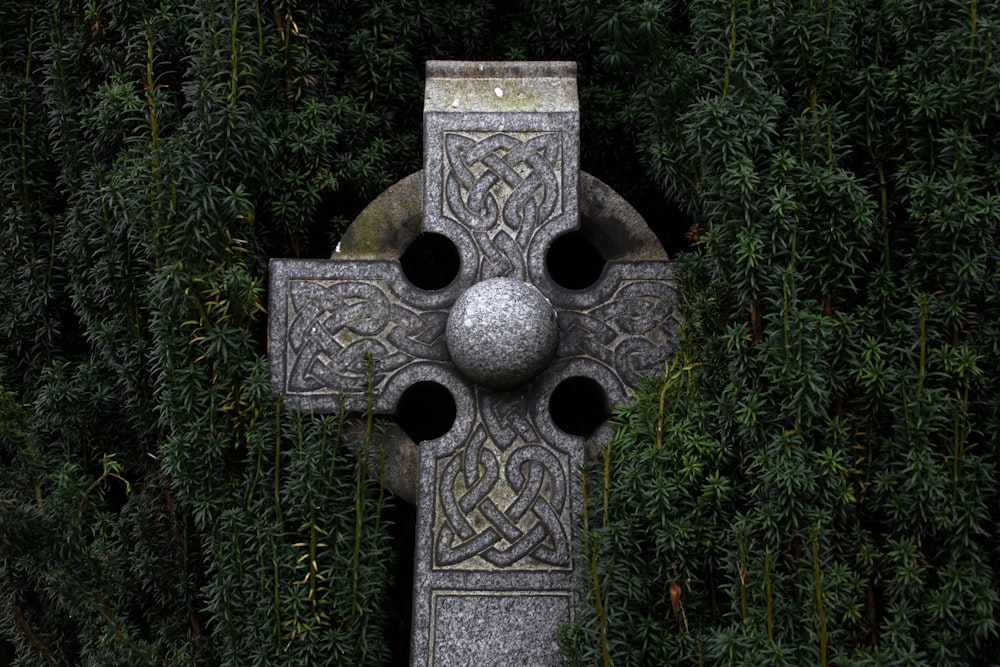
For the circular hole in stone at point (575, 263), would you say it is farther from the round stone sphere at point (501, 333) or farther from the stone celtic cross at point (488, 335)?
the round stone sphere at point (501, 333)

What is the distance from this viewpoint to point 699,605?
4.77 meters

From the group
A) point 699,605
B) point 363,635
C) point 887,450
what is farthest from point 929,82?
point 363,635

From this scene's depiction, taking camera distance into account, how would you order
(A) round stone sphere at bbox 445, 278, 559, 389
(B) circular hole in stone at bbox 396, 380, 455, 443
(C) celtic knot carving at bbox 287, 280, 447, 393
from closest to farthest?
(A) round stone sphere at bbox 445, 278, 559, 389 < (C) celtic knot carving at bbox 287, 280, 447, 393 < (B) circular hole in stone at bbox 396, 380, 455, 443

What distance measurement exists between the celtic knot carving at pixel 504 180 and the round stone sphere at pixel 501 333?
33cm

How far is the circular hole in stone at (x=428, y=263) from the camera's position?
6.11 meters

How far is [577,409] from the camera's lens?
19.4 feet

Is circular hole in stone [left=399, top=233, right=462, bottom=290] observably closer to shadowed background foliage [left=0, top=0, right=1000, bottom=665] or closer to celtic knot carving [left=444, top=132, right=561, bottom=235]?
shadowed background foliage [left=0, top=0, right=1000, bottom=665]

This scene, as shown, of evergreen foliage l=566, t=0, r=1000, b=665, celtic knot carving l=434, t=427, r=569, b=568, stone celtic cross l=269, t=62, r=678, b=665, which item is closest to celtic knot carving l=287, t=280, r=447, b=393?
stone celtic cross l=269, t=62, r=678, b=665

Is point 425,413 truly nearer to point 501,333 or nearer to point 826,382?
point 501,333

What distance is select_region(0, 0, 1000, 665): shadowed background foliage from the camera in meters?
4.57

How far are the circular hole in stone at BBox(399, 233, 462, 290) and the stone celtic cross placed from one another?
1.58 feet

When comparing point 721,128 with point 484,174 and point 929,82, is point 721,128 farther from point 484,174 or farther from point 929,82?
point 484,174

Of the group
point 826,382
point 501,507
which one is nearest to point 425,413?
point 501,507

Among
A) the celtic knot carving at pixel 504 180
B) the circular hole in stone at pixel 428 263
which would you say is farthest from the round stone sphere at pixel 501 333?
the circular hole in stone at pixel 428 263
